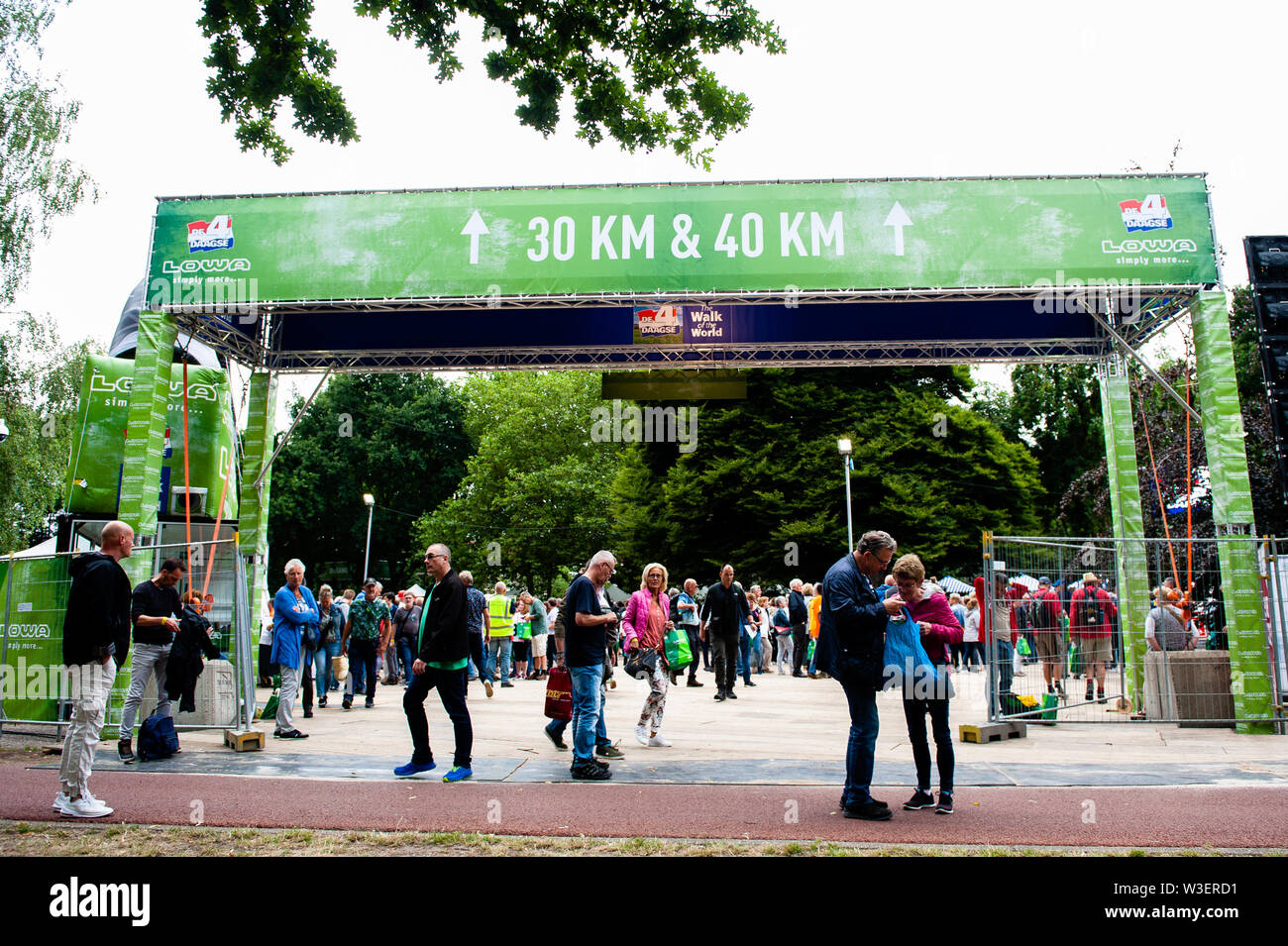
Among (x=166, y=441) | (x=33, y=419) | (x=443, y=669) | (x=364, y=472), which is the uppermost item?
(x=364, y=472)

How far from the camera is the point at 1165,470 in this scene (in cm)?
2131

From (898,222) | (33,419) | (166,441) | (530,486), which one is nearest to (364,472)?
(530,486)

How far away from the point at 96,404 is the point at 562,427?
34302 mm

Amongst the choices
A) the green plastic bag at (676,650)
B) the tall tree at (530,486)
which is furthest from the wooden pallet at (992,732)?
the tall tree at (530,486)

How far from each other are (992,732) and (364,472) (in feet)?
136

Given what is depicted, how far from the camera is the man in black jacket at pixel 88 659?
6.12 metres

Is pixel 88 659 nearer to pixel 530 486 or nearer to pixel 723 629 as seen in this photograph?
pixel 723 629

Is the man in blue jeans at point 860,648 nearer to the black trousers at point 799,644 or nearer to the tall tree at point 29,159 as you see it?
the black trousers at point 799,644

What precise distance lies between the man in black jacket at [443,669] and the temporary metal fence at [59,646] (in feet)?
10.7

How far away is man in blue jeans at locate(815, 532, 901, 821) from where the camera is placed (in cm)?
597

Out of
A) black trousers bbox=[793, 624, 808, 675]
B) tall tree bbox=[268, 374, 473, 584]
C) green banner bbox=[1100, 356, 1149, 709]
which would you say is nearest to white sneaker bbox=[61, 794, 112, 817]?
green banner bbox=[1100, 356, 1149, 709]

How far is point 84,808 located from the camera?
6.06 meters
